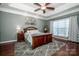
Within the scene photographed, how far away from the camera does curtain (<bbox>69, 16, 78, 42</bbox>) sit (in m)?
2.01

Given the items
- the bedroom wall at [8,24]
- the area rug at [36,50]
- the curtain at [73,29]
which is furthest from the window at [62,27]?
the bedroom wall at [8,24]

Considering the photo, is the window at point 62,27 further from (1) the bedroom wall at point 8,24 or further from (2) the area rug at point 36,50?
(1) the bedroom wall at point 8,24

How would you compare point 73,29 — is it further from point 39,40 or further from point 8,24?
point 8,24

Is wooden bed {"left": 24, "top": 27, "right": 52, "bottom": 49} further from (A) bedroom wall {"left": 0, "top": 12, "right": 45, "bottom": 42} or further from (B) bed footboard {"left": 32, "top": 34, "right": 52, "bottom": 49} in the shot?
(A) bedroom wall {"left": 0, "top": 12, "right": 45, "bottom": 42}

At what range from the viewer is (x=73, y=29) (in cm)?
212

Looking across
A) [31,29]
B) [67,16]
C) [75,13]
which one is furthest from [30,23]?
[75,13]

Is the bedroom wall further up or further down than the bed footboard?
further up

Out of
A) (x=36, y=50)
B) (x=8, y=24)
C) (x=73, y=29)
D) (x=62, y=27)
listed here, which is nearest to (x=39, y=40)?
(x=36, y=50)

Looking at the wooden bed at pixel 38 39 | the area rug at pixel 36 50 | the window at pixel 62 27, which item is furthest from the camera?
the wooden bed at pixel 38 39

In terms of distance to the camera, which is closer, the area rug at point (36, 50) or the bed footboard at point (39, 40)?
the area rug at point (36, 50)

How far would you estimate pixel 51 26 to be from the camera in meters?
2.11

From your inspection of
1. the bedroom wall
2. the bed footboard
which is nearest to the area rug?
the bed footboard

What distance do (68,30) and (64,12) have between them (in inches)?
22.0

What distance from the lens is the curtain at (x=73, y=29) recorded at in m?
2.01
